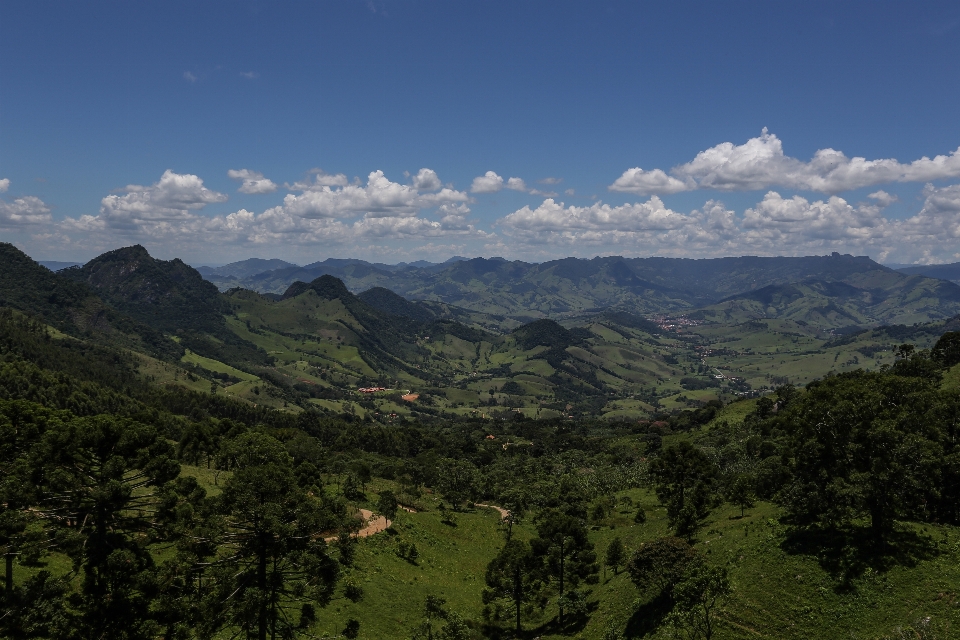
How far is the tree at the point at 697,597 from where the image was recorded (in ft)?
129

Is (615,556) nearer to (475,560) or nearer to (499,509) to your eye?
(475,560)

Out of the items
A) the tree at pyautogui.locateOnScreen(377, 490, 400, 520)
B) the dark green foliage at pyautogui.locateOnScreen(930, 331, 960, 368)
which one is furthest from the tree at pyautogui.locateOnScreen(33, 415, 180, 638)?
the dark green foliage at pyautogui.locateOnScreen(930, 331, 960, 368)

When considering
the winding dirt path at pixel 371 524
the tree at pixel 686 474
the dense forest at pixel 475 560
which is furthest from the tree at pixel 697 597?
the winding dirt path at pixel 371 524

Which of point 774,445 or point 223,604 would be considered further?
point 774,445

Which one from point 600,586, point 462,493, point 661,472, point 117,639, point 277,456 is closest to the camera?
point 117,639

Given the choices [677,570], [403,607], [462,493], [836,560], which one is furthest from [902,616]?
[462,493]

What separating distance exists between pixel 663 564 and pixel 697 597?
9.85 metres

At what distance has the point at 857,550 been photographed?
46625 millimetres

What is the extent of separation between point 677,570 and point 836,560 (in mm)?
13998

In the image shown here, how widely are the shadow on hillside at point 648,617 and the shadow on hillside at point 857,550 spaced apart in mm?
13318

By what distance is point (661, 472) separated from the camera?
78.9 m

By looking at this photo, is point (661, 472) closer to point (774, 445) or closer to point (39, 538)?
point (774, 445)

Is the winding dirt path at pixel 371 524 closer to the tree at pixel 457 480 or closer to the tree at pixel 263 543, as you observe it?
the tree at pixel 263 543

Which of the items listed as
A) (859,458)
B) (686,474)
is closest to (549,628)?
(686,474)
